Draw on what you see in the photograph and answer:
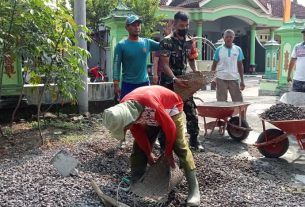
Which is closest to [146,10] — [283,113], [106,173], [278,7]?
[283,113]

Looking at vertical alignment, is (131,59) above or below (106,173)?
above

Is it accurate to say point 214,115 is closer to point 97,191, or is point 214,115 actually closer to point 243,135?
point 243,135

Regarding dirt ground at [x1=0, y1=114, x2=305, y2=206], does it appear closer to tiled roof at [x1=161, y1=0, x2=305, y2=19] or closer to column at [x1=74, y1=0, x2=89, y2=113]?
column at [x1=74, y1=0, x2=89, y2=113]

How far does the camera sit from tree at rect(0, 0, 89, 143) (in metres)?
4.86

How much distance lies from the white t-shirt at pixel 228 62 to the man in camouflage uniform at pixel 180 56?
1327 millimetres

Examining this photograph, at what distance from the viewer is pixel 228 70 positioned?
6555 millimetres

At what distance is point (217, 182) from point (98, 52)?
1955 cm

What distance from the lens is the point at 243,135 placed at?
625cm

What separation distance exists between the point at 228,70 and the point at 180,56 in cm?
166

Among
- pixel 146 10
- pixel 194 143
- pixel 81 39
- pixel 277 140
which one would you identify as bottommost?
pixel 194 143

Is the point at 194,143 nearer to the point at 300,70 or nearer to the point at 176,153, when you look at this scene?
the point at 176,153

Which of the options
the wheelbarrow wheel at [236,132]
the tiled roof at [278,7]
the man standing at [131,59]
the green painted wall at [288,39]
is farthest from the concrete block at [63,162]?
the tiled roof at [278,7]

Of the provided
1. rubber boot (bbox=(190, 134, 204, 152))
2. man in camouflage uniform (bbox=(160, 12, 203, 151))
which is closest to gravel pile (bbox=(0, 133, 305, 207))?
rubber boot (bbox=(190, 134, 204, 152))

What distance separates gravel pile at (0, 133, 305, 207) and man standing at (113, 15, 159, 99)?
92 cm
